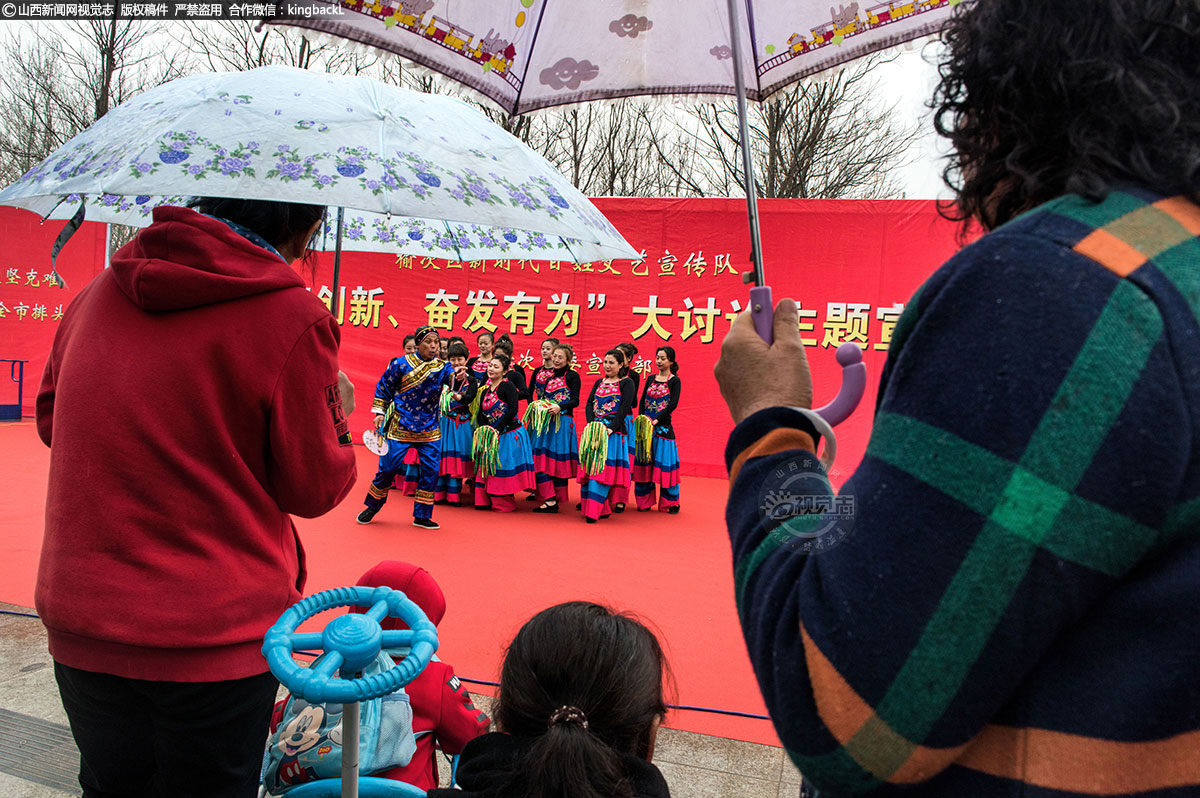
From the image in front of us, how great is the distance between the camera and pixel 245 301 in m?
1.48

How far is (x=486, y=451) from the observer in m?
7.64

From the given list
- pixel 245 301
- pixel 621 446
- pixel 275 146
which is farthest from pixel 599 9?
pixel 621 446

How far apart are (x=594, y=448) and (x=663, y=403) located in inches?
34.5

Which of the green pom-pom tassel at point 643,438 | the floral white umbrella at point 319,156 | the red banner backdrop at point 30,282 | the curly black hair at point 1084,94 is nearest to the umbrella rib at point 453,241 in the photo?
the floral white umbrella at point 319,156

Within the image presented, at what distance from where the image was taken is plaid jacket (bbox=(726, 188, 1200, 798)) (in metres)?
0.56

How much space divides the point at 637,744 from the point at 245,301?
1.03 m

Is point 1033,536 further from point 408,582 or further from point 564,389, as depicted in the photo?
point 564,389

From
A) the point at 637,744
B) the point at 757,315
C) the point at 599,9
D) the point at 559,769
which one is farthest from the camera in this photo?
the point at 599,9

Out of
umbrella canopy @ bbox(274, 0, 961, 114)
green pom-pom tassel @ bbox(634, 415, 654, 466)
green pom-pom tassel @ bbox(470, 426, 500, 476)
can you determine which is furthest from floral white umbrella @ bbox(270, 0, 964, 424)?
green pom-pom tassel @ bbox(634, 415, 654, 466)

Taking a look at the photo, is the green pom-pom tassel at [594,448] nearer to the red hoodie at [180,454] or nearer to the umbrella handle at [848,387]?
the red hoodie at [180,454]

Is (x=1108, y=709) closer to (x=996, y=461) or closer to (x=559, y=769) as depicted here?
(x=996, y=461)

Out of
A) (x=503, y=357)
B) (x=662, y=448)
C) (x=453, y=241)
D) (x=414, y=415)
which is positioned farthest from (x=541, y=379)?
(x=453, y=241)

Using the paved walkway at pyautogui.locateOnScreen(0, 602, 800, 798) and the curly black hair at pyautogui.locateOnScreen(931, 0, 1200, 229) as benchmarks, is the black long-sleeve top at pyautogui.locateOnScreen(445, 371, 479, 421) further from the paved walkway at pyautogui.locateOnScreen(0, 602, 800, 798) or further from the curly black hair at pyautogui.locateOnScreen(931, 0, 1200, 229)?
the curly black hair at pyautogui.locateOnScreen(931, 0, 1200, 229)

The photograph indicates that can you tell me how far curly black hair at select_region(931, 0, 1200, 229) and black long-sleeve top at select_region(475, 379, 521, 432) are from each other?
7001mm
